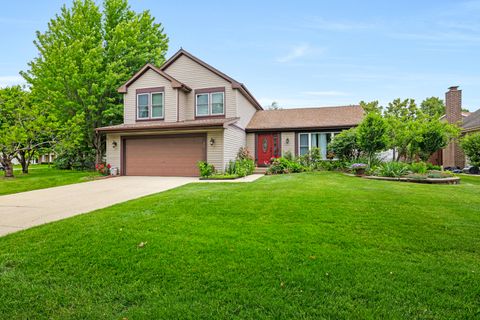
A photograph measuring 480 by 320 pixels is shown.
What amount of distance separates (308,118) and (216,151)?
22.1ft

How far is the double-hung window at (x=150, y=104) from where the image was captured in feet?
48.6

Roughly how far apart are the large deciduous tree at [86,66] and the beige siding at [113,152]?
207cm

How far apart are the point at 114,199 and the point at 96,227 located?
2.97m

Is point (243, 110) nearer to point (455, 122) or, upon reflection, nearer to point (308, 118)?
point (308, 118)

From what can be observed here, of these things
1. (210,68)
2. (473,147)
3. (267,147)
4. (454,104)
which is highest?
(210,68)

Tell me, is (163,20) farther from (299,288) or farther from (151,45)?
(299,288)

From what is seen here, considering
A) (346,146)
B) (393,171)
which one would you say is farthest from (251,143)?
(393,171)

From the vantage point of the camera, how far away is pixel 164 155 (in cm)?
1389

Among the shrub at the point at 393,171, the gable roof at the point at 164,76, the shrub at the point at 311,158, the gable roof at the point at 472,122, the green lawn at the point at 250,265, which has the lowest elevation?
the green lawn at the point at 250,265

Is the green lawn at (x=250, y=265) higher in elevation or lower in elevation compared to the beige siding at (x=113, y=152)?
lower

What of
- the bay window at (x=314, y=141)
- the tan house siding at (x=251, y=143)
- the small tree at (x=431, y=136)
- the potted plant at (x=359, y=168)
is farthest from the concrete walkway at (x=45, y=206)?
the small tree at (x=431, y=136)

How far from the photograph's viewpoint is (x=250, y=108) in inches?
692

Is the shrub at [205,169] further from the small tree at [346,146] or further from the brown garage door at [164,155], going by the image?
the small tree at [346,146]

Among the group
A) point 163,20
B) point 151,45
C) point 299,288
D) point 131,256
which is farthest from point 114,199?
point 163,20
